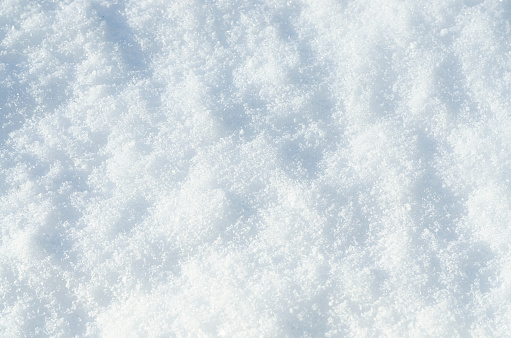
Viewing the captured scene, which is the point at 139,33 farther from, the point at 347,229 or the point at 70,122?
the point at 347,229

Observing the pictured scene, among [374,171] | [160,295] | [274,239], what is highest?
[374,171]

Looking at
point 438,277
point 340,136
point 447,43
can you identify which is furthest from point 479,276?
point 447,43

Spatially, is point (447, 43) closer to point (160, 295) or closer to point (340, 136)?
point (340, 136)

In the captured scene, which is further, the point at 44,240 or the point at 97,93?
the point at 97,93

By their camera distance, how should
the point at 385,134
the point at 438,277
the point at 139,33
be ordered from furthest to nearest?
the point at 139,33, the point at 385,134, the point at 438,277

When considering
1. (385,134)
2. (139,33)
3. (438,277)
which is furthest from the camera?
(139,33)

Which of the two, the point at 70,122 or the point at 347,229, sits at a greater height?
the point at 70,122

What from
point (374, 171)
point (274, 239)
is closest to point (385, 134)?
point (374, 171)
